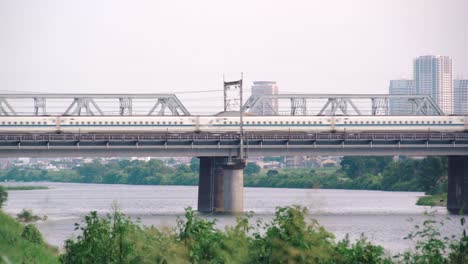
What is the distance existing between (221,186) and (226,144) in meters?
4.77

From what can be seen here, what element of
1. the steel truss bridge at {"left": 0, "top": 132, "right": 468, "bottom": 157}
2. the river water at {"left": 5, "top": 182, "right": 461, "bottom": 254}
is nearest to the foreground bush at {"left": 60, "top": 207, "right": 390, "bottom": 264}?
the river water at {"left": 5, "top": 182, "right": 461, "bottom": 254}

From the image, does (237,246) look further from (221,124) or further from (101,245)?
(221,124)

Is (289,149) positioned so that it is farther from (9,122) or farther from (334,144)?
(9,122)

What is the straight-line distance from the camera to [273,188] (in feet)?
442

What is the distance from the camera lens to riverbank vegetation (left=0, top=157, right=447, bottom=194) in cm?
10988

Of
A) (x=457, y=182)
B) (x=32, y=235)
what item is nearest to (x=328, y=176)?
(x=457, y=182)

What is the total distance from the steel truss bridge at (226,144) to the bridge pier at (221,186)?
1344mm

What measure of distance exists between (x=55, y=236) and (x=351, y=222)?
1874 cm

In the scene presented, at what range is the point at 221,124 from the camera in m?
89.1

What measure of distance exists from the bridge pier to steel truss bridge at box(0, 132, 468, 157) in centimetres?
134

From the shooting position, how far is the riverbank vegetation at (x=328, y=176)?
360 ft

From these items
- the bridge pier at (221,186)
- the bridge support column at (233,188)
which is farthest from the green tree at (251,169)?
the bridge support column at (233,188)

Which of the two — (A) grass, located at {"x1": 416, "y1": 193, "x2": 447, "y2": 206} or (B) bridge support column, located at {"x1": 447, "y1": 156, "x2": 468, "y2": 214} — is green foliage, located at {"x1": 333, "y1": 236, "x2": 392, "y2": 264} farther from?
(A) grass, located at {"x1": 416, "y1": 193, "x2": 447, "y2": 206}

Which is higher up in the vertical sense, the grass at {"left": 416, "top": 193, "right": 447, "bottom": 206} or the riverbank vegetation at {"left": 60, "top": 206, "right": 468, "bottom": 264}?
the riverbank vegetation at {"left": 60, "top": 206, "right": 468, "bottom": 264}
